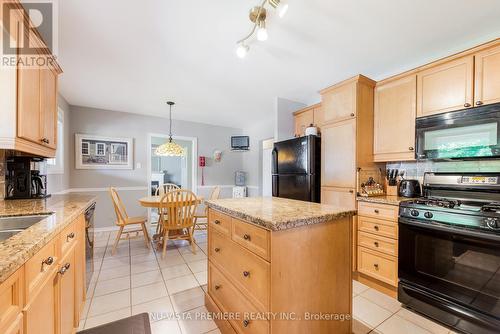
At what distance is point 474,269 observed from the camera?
1523 mm

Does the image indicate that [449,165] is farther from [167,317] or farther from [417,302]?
[167,317]

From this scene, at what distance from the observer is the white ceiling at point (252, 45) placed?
1.58 meters

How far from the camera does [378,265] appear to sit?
2074 mm

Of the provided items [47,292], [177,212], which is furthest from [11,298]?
[177,212]

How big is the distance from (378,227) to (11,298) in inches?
96.4

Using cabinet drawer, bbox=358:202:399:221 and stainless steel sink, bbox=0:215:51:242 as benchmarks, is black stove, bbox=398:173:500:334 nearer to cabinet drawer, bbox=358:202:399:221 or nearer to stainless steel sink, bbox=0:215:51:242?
cabinet drawer, bbox=358:202:399:221

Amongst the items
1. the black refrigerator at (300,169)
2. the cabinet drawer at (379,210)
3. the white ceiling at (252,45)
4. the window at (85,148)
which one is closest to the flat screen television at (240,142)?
the white ceiling at (252,45)

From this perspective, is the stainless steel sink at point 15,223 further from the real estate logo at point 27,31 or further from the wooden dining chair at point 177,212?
the wooden dining chair at point 177,212

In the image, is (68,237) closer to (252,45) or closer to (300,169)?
(252,45)

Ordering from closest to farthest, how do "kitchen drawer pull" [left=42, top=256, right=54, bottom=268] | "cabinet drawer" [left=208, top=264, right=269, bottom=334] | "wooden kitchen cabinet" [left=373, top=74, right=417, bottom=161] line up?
"kitchen drawer pull" [left=42, top=256, right=54, bottom=268]
"cabinet drawer" [left=208, top=264, right=269, bottom=334]
"wooden kitchen cabinet" [left=373, top=74, right=417, bottom=161]

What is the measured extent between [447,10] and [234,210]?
213cm

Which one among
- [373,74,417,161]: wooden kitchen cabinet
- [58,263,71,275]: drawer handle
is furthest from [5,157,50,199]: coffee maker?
[373,74,417,161]: wooden kitchen cabinet

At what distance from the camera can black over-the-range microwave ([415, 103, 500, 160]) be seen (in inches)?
67.3

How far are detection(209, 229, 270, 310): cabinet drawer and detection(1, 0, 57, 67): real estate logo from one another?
5.66ft
